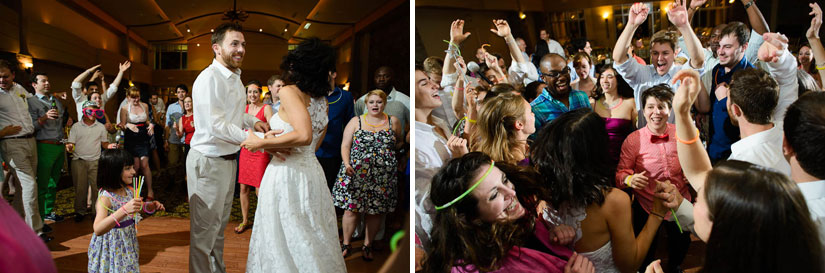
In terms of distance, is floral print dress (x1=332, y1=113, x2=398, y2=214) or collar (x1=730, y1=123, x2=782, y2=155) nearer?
collar (x1=730, y1=123, x2=782, y2=155)

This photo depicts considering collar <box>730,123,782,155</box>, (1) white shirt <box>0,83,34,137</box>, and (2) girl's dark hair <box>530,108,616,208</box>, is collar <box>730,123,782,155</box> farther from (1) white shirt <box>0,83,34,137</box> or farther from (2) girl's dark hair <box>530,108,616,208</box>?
(1) white shirt <box>0,83,34,137</box>

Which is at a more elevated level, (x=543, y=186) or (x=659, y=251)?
(x=543, y=186)

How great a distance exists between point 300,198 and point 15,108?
104 cm

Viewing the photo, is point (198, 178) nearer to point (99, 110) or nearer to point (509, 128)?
point (99, 110)

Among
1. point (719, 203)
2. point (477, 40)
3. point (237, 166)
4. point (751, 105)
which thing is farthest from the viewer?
point (237, 166)

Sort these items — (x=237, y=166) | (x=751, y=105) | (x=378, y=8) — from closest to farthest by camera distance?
1. (x=751, y=105)
2. (x=378, y=8)
3. (x=237, y=166)

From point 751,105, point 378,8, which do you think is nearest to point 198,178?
point 378,8

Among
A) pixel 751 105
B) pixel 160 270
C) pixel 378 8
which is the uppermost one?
pixel 378 8

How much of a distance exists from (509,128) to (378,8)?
70 centimetres

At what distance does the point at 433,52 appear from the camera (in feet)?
4.92

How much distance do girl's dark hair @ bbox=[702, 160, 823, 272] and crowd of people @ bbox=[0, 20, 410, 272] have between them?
1.03m

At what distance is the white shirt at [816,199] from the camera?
982mm

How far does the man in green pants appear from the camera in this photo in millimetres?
1556

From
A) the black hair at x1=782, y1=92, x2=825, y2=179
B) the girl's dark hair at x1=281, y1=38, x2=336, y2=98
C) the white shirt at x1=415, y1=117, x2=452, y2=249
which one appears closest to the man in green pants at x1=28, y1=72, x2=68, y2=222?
the girl's dark hair at x1=281, y1=38, x2=336, y2=98
